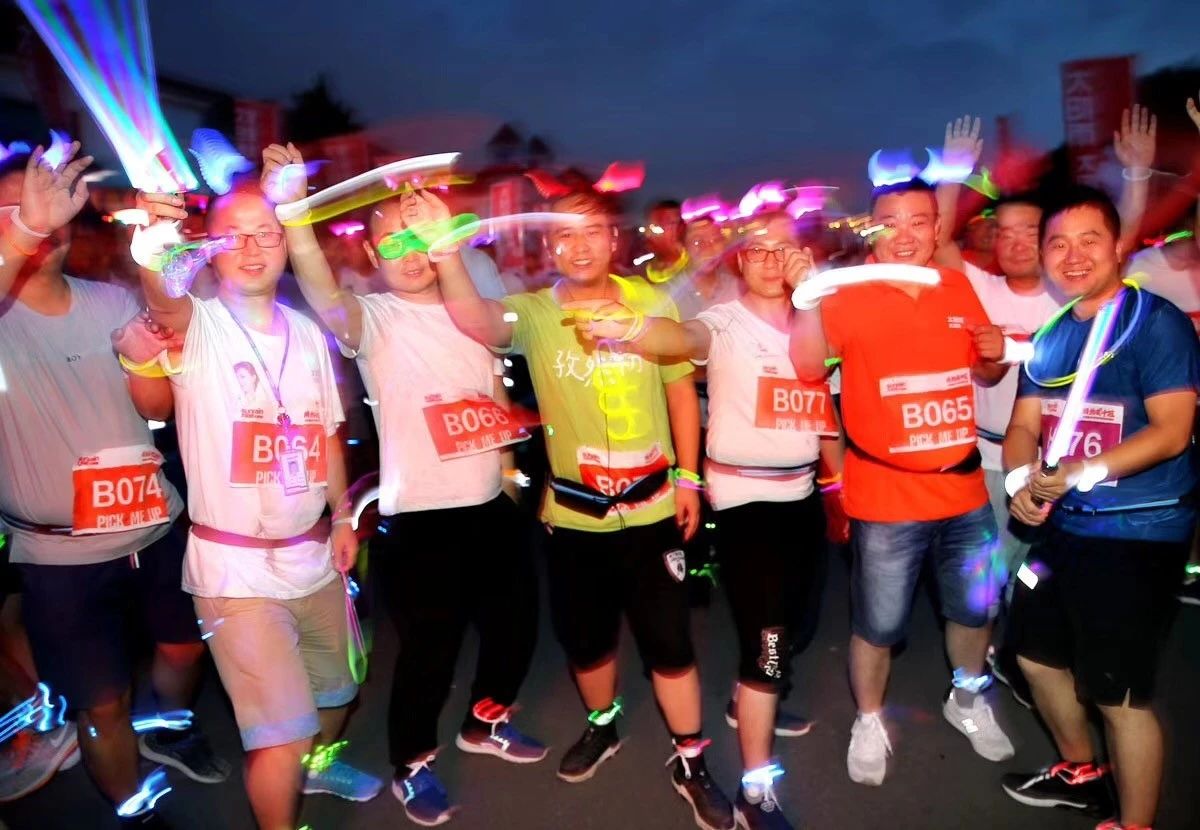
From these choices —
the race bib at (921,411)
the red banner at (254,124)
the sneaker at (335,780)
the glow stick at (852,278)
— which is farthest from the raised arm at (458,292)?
the red banner at (254,124)

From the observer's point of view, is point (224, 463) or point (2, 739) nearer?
point (224, 463)

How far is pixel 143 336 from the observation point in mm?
2443

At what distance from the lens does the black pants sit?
121 inches

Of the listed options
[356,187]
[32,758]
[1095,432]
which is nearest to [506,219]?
[356,187]

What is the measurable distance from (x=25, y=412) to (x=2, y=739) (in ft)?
6.09

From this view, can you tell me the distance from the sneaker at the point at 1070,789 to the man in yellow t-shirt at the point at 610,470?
116 cm

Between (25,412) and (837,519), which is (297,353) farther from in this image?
(837,519)

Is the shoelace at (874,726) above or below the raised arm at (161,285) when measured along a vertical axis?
below

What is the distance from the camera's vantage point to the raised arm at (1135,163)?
3.55 metres

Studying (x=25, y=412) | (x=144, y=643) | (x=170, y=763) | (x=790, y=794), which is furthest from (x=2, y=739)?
(x=790, y=794)

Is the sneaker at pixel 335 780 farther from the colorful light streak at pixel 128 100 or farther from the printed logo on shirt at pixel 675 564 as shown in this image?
the colorful light streak at pixel 128 100

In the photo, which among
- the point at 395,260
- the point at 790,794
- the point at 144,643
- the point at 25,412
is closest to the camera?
the point at 25,412

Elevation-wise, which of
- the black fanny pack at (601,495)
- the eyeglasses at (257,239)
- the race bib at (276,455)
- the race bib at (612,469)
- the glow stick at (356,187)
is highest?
the glow stick at (356,187)

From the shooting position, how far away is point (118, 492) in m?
2.89
